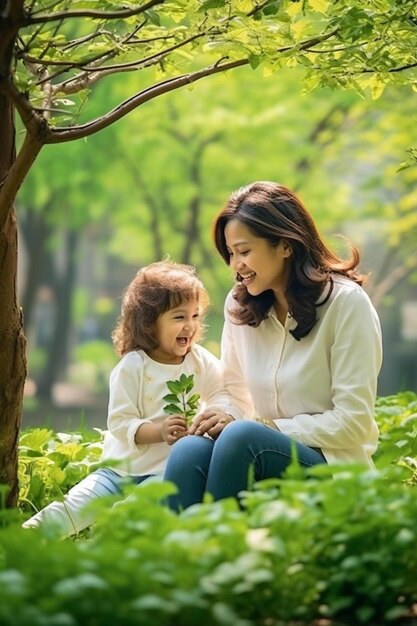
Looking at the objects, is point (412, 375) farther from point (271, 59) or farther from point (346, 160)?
point (271, 59)

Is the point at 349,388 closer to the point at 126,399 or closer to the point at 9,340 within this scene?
the point at 126,399

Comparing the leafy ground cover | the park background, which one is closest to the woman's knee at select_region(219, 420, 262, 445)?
the leafy ground cover

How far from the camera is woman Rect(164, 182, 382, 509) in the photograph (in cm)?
373

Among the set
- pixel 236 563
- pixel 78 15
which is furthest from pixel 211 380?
pixel 236 563

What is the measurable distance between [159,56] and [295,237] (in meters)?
0.77

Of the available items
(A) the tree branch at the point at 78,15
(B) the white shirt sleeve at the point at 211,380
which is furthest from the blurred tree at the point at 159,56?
(B) the white shirt sleeve at the point at 211,380

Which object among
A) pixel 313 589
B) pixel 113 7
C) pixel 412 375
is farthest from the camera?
pixel 412 375

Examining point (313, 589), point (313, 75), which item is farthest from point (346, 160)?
point (313, 589)

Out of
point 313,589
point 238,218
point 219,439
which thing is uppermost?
point 238,218

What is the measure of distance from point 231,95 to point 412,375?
7.71m

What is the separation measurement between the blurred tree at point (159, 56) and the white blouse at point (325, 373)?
79cm

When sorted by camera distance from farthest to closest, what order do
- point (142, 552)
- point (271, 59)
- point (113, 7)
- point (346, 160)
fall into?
point (346, 160) < point (271, 59) < point (113, 7) < point (142, 552)

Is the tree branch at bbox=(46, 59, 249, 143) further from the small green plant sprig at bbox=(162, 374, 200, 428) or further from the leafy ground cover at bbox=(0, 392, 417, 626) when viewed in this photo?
the leafy ground cover at bbox=(0, 392, 417, 626)

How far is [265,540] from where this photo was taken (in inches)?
95.0
